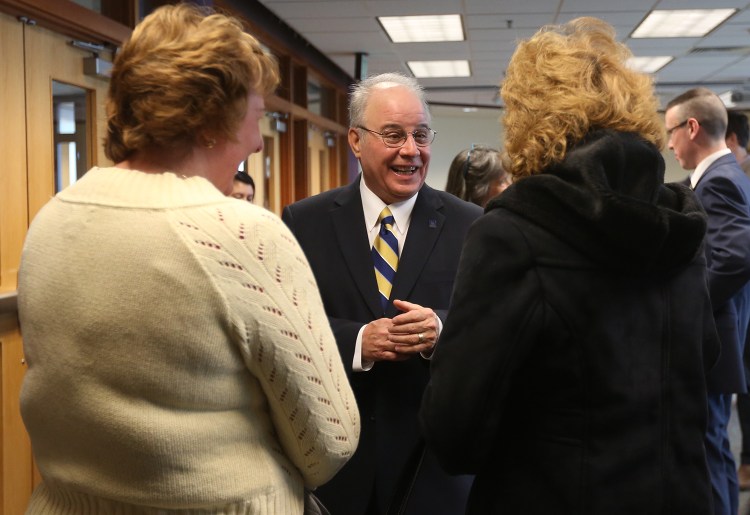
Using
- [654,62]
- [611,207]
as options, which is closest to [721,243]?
[611,207]

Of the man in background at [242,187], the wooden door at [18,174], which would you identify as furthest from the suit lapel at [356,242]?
the man in background at [242,187]

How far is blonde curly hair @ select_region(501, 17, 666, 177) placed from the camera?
1.27 meters

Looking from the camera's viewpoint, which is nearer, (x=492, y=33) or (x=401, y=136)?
(x=401, y=136)

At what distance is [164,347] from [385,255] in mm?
1078

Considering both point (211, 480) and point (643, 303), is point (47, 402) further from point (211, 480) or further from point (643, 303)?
point (643, 303)

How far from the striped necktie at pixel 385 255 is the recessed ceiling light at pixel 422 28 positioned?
5.25 metres

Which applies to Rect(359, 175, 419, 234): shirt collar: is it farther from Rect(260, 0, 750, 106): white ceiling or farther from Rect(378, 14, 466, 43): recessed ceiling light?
Rect(378, 14, 466, 43): recessed ceiling light

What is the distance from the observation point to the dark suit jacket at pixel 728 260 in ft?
9.52

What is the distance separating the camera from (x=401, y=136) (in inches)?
82.7

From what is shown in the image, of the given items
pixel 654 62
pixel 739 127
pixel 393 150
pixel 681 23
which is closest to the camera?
pixel 393 150

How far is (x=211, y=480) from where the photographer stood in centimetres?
105

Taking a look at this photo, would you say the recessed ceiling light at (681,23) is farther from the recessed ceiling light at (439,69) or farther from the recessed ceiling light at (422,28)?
the recessed ceiling light at (439,69)

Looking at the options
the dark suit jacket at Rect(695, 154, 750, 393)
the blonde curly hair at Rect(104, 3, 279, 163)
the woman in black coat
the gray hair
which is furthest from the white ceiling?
the blonde curly hair at Rect(104, 3, 279, 163)

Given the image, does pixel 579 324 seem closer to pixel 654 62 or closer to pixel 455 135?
A: pixel 654 62
